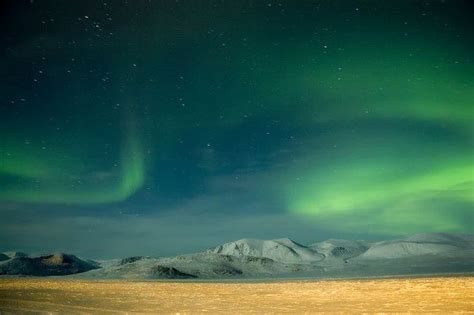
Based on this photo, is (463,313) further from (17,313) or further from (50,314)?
(17,313)

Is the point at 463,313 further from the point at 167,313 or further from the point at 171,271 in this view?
the point at 171,271

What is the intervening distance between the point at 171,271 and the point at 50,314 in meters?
186

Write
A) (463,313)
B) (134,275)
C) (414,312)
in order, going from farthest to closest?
(134,275) < (414,312) < (463,313)

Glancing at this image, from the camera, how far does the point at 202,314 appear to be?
18719mm

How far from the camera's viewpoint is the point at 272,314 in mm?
18906

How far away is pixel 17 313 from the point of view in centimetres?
1891

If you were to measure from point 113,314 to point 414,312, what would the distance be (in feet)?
43.5

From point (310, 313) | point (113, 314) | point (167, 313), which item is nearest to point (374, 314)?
point (310, 313)

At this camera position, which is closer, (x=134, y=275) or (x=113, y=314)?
(x=113, y=314)

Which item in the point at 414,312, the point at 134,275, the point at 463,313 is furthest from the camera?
the point at 134,275

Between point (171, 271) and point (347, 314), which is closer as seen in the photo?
point (347, 314)

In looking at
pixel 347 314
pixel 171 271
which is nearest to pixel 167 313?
pixel 347 314

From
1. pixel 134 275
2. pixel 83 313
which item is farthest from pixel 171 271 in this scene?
pixel 83 313

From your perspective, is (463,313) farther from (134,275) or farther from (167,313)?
(134,275)
